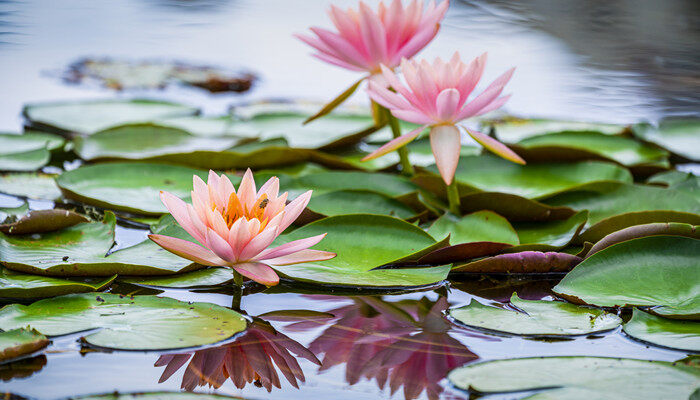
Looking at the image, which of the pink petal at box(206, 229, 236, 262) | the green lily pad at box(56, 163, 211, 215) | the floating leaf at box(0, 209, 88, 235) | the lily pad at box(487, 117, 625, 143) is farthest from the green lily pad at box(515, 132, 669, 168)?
the floating leaf at box(0, 209, 88, 235)

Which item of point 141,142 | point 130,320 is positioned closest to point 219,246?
point 130,320

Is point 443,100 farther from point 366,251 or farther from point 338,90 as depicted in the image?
point 338,90

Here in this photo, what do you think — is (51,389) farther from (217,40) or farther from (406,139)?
(217,40)

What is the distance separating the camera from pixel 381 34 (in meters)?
1.47

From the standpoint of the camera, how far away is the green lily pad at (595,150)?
5.71ft

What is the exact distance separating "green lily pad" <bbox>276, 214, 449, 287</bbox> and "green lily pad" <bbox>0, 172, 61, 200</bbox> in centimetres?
69

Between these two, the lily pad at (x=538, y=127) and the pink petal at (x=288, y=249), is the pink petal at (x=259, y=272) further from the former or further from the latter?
the lily pad at (x=538, y=127)

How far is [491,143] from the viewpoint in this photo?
52.9 inches

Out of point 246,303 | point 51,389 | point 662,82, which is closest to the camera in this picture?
point 51,389

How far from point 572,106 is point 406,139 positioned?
162 cm

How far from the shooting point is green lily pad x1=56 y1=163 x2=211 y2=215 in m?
1.51

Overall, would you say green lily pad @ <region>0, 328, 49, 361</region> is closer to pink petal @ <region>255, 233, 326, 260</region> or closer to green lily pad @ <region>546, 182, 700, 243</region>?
pink petal @ <region>255, 233, 326, 260</region>

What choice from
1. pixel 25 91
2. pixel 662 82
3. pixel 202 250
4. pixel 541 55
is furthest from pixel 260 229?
pixel 541 55

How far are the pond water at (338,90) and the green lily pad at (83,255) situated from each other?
5 cm
